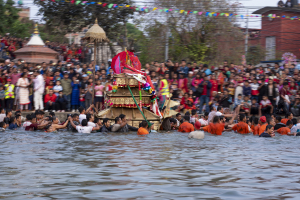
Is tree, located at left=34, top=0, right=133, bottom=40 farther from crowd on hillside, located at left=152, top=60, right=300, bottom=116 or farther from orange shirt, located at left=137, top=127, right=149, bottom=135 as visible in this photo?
orange shirt, located at left=137, top=127, right=149, bottom=135

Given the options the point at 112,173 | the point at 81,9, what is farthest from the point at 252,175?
the point at 81,9

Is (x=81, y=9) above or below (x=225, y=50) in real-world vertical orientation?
above

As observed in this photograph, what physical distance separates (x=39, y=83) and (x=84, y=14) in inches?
329

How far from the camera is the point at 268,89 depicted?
16.4 meters

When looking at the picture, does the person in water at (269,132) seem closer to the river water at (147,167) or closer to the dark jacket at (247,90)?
the river water at (147,167)

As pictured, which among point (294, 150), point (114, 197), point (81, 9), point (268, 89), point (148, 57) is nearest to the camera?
point (114, 197)

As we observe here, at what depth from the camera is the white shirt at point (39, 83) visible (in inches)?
688

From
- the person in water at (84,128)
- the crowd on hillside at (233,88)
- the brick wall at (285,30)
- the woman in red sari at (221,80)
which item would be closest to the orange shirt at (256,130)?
the crowd on hillside at (233,88)

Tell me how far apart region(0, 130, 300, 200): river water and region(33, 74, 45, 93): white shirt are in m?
4.77

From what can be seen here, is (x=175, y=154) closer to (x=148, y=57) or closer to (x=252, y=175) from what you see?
(x=252, y=175)

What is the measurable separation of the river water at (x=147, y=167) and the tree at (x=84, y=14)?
12916mm

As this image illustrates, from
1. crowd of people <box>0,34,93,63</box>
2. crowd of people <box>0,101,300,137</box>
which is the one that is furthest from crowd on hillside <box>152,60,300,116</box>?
crowd of people <box>0,34,93,63</box>

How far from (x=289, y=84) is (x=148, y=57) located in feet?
38.4

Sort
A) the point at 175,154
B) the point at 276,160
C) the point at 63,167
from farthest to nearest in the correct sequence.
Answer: the point at 175,154 → the point at 276,160 → the point at 63,167
